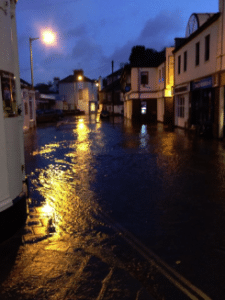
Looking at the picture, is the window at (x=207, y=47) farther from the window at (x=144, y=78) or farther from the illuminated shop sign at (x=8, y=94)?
the window at (x=144, y=78)

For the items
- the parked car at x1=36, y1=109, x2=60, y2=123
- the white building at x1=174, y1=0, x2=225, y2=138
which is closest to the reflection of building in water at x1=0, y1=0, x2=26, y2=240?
the white building at x1=174, y1=0, x2=225, y2=138

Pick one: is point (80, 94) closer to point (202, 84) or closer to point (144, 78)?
point (144, 78)

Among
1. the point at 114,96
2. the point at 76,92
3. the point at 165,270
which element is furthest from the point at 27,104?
the point at 76,92

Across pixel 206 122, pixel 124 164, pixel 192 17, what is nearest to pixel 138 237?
pixel 124 164

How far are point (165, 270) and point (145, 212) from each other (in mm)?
2124

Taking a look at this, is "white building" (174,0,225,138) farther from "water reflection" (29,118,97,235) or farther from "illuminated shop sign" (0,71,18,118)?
"illuminated shop sign" (0,71,18,118)

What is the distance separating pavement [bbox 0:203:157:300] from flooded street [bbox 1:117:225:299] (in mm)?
30

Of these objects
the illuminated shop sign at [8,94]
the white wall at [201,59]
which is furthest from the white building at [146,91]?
the illuminated shop sign at [8,94]

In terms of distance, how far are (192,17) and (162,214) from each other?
2171 cm

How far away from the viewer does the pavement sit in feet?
11.0

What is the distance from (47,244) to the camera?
14.9 ft

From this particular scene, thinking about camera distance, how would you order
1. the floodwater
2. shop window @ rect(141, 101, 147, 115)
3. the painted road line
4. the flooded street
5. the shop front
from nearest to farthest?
the painted road line, the flooded street, the floodwater, the shop front, shop window @ rect(141, 101, 147, 115)

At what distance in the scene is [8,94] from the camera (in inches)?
192

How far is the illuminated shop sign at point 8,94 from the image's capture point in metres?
4.73
